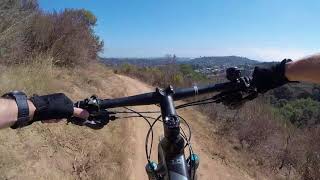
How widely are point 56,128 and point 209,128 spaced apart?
7.20 m

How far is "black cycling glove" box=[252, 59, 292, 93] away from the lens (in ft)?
6.83

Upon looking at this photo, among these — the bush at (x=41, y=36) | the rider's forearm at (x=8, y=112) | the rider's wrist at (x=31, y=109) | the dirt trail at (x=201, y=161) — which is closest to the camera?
the rider's forearm at (x=8, y=112)

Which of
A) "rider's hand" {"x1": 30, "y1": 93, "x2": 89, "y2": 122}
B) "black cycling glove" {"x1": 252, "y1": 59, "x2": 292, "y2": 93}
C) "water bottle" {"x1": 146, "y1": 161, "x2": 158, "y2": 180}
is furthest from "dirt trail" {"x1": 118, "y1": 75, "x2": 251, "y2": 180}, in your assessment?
"rider's hand" {"x1": 30, "y1": 93, "x2": 89, "y2": 122}

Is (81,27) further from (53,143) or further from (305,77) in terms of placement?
(305,77)

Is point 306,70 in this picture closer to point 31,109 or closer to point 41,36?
point 31,109

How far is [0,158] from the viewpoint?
5.93 m

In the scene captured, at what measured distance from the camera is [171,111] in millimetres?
2105

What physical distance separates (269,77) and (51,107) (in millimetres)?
1061

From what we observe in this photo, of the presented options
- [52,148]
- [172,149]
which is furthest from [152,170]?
[52,148]

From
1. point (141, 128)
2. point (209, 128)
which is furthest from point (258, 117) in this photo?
point (141, 128)

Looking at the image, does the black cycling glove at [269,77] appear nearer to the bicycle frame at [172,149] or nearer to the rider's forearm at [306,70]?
the rider's forearm at [306,70]

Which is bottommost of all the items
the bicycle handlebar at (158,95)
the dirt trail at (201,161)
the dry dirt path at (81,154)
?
the dirt trail at (201,161)

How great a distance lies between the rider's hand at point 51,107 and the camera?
6.00ft

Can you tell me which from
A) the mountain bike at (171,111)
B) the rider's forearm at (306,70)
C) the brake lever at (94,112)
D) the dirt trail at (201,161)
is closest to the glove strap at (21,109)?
the mountain bike at (171,111)
